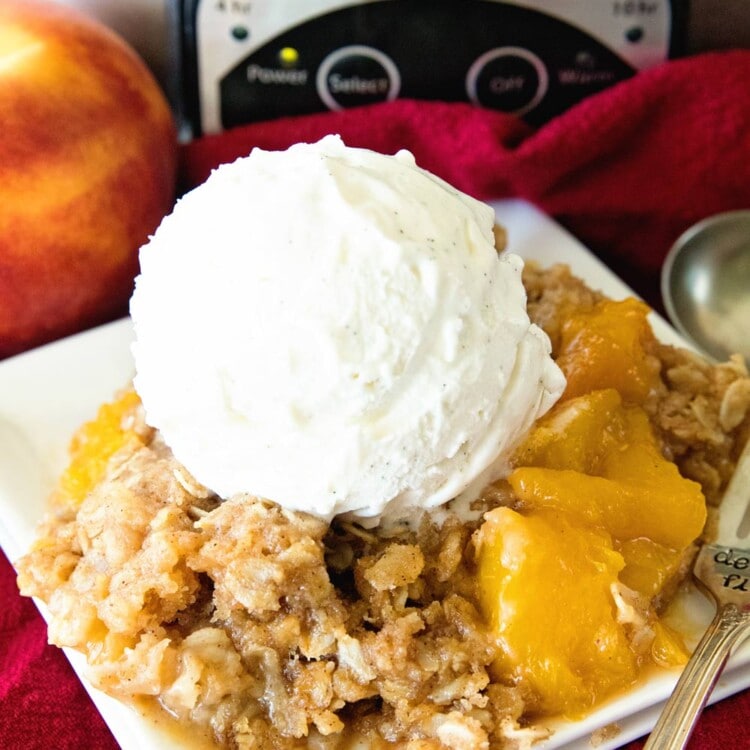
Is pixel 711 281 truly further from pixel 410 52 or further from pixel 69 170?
pixel 69 170

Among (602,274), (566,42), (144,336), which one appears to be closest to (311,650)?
(144,336)

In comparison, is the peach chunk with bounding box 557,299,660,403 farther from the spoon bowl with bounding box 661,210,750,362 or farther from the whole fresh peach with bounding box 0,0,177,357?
the whole fresh peach with bounding box 0,0,177,357

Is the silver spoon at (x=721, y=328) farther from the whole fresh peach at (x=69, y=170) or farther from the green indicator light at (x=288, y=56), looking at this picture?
the whole fresh peach at (x=69, y=170)

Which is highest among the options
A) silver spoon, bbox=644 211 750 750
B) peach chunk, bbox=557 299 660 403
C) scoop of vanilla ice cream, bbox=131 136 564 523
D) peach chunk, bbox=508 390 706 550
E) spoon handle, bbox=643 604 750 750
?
scoop of vanilla ice cream, bbox=131 136 564 523

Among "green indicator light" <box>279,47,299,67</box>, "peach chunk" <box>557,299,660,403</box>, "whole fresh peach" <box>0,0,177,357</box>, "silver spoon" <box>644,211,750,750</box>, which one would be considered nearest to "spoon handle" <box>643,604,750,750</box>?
"silver spoon" <box>644,211,750,750</box>

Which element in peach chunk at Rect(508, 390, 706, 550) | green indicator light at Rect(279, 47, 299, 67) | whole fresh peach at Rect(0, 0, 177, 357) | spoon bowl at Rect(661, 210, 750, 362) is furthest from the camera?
green indicator light at Rect(279, 47, 299, 67)

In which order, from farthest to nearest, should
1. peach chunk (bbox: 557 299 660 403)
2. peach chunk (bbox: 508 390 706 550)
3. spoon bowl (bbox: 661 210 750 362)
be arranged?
spoon bowl (bbox: 661 210 750 362)
peach chunk (bbox: 557 299 660 403)
peach chunk (bbox: 508 390 706 550)

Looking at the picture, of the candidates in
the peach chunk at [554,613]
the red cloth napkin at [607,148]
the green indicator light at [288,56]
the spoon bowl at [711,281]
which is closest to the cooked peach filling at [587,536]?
the peach chunk at [554,613]
